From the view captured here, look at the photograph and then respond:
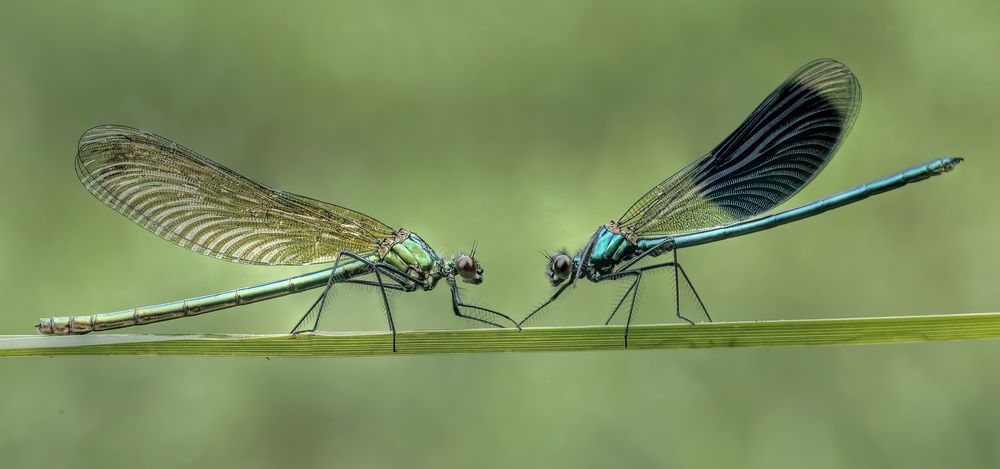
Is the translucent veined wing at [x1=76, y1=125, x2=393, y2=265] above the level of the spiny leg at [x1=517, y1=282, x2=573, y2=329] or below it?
above

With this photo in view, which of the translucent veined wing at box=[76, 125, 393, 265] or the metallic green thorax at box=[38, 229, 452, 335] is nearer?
the metallic green thorax at box=[38, 229, 452, 335]

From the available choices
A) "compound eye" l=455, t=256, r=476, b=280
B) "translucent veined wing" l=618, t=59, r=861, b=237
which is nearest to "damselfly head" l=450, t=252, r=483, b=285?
"compound eye" l=455, t=256, r=476, b=280

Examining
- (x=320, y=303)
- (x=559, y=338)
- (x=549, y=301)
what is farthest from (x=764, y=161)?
(x=320, y=303)

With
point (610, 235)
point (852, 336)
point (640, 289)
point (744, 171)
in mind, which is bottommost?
point (852, 336)

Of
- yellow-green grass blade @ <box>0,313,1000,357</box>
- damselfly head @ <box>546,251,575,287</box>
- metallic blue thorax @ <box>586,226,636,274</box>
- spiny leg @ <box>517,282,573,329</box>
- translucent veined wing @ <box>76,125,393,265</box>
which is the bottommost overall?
yellow-green grass blade @ <box>0,313,1000,357</box>

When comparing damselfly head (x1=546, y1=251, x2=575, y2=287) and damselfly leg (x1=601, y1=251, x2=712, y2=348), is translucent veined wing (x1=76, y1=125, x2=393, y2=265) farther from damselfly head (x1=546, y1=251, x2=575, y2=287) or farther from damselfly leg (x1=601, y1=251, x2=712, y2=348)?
damselfly leg (x1=601, y1=251, x2=712, y2=348)

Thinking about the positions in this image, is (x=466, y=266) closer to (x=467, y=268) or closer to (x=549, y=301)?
(x=467, y=268)

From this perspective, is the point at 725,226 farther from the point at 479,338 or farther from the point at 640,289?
the point at 479,338

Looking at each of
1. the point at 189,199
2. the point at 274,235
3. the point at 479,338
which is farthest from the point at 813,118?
the point at 189,199
